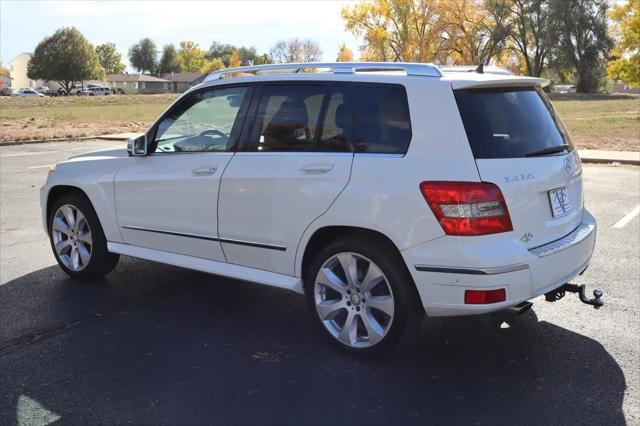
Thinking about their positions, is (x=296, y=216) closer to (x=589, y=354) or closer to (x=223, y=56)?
(x=589, y=354)

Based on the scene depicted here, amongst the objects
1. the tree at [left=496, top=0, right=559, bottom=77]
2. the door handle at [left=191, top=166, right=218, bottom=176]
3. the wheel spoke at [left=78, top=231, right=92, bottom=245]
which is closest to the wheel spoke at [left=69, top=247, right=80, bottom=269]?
the wheel spoke at [left=78, top=231, right=92, bottom=245]

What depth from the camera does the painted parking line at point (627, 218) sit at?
8.20 metres

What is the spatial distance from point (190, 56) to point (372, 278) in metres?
166

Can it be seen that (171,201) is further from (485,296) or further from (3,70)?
(3,70)

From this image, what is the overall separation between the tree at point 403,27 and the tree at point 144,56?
3461 inches

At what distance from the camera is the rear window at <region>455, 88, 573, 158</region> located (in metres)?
3.74

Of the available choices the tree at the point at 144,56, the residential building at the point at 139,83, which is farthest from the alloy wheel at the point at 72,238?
the tree at the point at 144,56

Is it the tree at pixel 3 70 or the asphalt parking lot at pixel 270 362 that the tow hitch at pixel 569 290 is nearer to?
the asphalt parking lot at pixel 270 362

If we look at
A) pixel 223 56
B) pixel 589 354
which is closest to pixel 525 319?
pixel 589 354

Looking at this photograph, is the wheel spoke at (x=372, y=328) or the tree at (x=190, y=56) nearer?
the wheel spoke at (x=372, y=328)

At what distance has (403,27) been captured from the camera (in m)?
66.2

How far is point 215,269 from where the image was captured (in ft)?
15.6

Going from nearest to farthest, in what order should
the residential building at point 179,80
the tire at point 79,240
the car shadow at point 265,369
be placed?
the car shadow at point 265,369, the tire at point 79,240, the residential building at point 179,80

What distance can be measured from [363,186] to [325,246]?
542 millimetres
